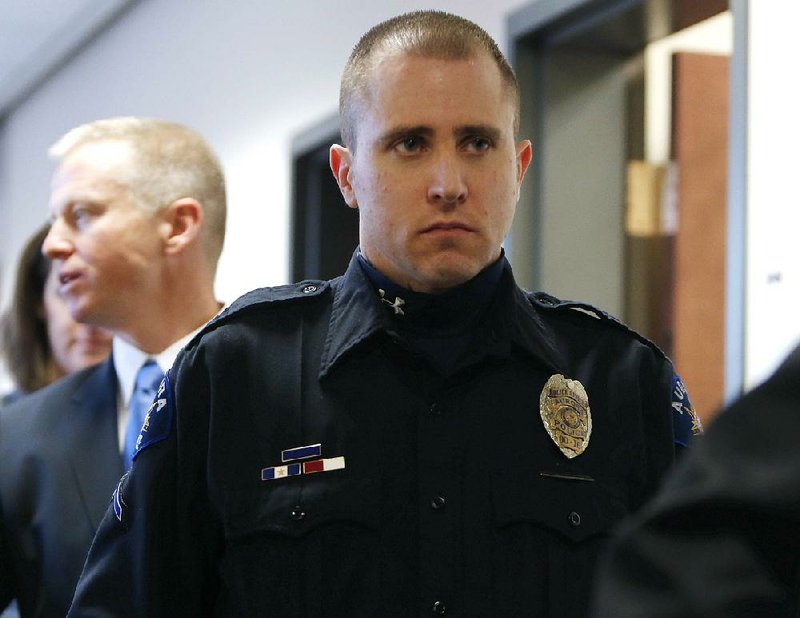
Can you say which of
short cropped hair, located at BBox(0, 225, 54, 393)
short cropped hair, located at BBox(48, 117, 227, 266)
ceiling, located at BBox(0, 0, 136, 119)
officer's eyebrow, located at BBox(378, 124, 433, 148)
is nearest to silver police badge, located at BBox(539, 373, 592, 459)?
officer's eyebrow, located at BBox(378, 124, 433, 148)

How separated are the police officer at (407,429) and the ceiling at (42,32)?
187 inches

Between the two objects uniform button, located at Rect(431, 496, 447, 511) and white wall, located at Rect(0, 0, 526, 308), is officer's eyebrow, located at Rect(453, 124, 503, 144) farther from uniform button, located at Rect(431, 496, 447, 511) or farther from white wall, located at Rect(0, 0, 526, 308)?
white wall, located at Rect(0, 0, 526, 308)

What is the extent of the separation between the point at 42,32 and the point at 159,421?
5.75m

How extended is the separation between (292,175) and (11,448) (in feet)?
7.87

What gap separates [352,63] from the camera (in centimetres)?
154

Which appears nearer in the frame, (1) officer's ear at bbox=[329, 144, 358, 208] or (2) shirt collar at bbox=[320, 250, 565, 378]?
(2) shirt collar at bbox=[320, 250, 565, 378]

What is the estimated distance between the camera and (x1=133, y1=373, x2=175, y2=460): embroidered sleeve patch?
1431 millimetres

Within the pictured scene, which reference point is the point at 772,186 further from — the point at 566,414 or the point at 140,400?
the point at 140,400

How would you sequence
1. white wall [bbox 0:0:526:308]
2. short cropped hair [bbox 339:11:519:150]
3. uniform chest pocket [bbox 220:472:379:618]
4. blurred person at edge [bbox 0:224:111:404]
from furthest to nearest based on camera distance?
1. white wall [bbox 0:0:526:308]
2. blurred person at edge [bbox 0:224:111:404]
3. short cropped hair [bbox 339:11:519:150]
4. uniform chest pocket [bbox 220:472:379:618]

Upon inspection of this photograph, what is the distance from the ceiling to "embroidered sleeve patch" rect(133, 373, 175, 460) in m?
4.75

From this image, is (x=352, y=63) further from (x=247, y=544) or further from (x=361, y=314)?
(x=247, y=544)

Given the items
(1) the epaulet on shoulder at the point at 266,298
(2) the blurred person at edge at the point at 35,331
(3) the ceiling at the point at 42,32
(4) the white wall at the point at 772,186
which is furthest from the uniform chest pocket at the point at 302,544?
(3) the ceiling at the point at 42,32

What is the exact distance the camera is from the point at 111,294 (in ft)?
7.01

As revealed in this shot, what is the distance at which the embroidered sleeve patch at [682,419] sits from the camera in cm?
149
